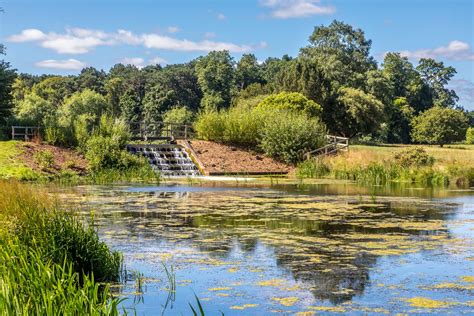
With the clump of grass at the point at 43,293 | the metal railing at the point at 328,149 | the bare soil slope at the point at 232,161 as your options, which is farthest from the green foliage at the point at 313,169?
the clump of grass at the point at 43,293

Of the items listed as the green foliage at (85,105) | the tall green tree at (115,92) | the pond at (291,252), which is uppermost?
the tall green tree at (115,92)

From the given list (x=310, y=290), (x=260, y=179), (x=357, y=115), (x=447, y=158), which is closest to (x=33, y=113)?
(x=357, y=115)

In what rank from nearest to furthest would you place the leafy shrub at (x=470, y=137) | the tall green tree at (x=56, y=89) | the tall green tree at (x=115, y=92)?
the leafy shrub at (x=470, y=137)
the tall green tree at (x=56, y=89)
the tall green tree at (x=115, y=92)

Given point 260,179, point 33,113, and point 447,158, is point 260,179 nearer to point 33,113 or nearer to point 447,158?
point 447,158

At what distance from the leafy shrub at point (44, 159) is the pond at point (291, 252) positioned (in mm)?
11794

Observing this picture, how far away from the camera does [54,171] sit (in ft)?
128

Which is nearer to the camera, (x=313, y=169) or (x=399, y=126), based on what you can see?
(x=313, y=169)

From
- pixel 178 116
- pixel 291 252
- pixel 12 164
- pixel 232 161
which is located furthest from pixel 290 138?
pixel 178 116

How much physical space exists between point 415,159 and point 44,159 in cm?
1907

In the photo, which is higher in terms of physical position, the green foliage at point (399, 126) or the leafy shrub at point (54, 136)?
the green foliage at point (399, 126)

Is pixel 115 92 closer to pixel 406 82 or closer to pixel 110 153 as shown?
pixel 406 82

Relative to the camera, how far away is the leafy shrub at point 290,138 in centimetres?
4581

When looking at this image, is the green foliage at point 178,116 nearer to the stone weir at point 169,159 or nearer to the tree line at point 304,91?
the tree line at point 304,91

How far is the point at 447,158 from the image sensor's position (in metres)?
40.1
